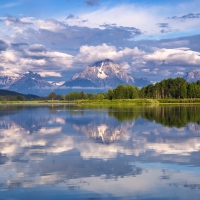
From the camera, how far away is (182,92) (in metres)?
170

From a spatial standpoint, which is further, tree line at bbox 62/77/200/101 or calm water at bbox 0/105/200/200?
tree line at bbox 62/77/200/101

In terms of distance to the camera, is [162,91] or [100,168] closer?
[100,168]

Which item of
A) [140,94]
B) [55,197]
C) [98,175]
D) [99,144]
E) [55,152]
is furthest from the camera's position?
[140,94]

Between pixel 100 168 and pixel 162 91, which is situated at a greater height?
pixel 162 91

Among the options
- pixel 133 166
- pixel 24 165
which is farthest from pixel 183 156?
pixel 24 165

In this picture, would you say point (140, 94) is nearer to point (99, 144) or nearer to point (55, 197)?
point (99, 144)

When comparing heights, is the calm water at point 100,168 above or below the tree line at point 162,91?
below

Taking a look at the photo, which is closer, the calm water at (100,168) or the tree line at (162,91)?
the calm water at (100,168)

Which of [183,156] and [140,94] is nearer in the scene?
[183,156]

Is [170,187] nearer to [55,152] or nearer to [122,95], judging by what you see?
[55,152]

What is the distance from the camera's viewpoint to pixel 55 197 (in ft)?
43.8

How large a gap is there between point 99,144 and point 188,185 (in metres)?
12.2

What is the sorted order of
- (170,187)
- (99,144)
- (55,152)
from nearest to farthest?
(170,187), (55,152), (99,144)

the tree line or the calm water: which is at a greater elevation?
the tree line
